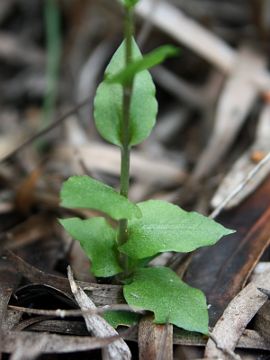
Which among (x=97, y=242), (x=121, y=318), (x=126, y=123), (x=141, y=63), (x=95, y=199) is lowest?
(x=121, y=318)

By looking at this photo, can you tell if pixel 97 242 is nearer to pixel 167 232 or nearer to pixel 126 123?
pixel 167 232

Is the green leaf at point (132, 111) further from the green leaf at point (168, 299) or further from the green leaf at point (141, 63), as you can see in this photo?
the green leaf at point (168, 299)

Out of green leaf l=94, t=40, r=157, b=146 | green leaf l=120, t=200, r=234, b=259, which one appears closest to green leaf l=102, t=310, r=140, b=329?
green leaf l=120, t=200, r=234, b=259

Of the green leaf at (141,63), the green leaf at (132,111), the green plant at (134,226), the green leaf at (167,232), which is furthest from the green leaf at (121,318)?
the green leaf at (141,63)

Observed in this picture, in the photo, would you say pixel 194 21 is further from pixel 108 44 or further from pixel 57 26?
pixel 57 26

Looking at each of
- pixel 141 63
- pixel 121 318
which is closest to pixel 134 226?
pixel 121 318

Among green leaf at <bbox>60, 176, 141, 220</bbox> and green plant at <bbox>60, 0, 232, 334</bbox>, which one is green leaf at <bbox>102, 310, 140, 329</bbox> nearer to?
green plant at <bbox>60, 0, 232, 334</bbox>

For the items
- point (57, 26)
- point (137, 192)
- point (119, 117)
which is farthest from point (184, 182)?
point (57, 26)
